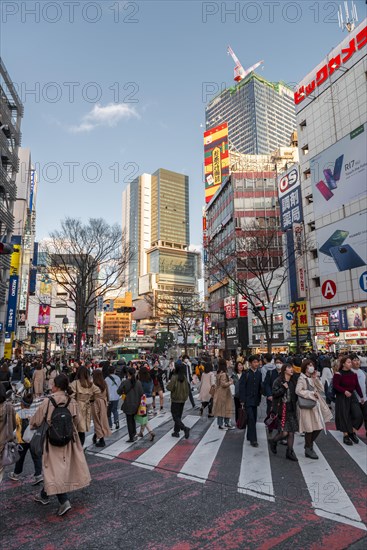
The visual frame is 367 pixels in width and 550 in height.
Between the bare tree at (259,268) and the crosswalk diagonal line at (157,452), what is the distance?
1163 centimetres

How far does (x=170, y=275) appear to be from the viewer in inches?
7397

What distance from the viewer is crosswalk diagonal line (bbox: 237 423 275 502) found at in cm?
508

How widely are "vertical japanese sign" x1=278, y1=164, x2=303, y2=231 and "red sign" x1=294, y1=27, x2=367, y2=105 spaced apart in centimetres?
907

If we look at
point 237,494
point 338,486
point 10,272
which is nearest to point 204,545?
Answer: point 237,494

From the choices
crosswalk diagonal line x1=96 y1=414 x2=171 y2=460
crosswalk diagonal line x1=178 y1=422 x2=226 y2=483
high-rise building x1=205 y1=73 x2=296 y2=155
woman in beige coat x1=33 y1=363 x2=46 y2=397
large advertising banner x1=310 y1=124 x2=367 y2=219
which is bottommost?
crosswalk diagonal line x1=96 y1=414 x2=171 y2=460

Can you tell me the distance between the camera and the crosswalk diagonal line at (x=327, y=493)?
425 cm

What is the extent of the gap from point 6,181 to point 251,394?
33.8 meters

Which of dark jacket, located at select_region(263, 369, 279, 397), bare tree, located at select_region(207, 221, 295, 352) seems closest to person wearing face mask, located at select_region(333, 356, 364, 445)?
dark jacket, located at select_region(263, 369, 279, 397)

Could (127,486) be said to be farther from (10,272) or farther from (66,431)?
(10,272)

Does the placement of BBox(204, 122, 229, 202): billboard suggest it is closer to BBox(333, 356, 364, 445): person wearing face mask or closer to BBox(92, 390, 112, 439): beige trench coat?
BBox(333, 356, 364, 445): person wearing face mask

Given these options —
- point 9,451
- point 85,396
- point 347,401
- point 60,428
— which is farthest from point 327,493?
point 85,396

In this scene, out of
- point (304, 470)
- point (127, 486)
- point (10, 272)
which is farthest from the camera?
point (10, 272)

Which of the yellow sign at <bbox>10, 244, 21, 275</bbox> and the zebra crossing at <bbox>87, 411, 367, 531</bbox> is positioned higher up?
the yellow sign at <bbox>10, 244, 21, 275</bbox>

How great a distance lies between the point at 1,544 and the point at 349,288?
38294 millimetres
